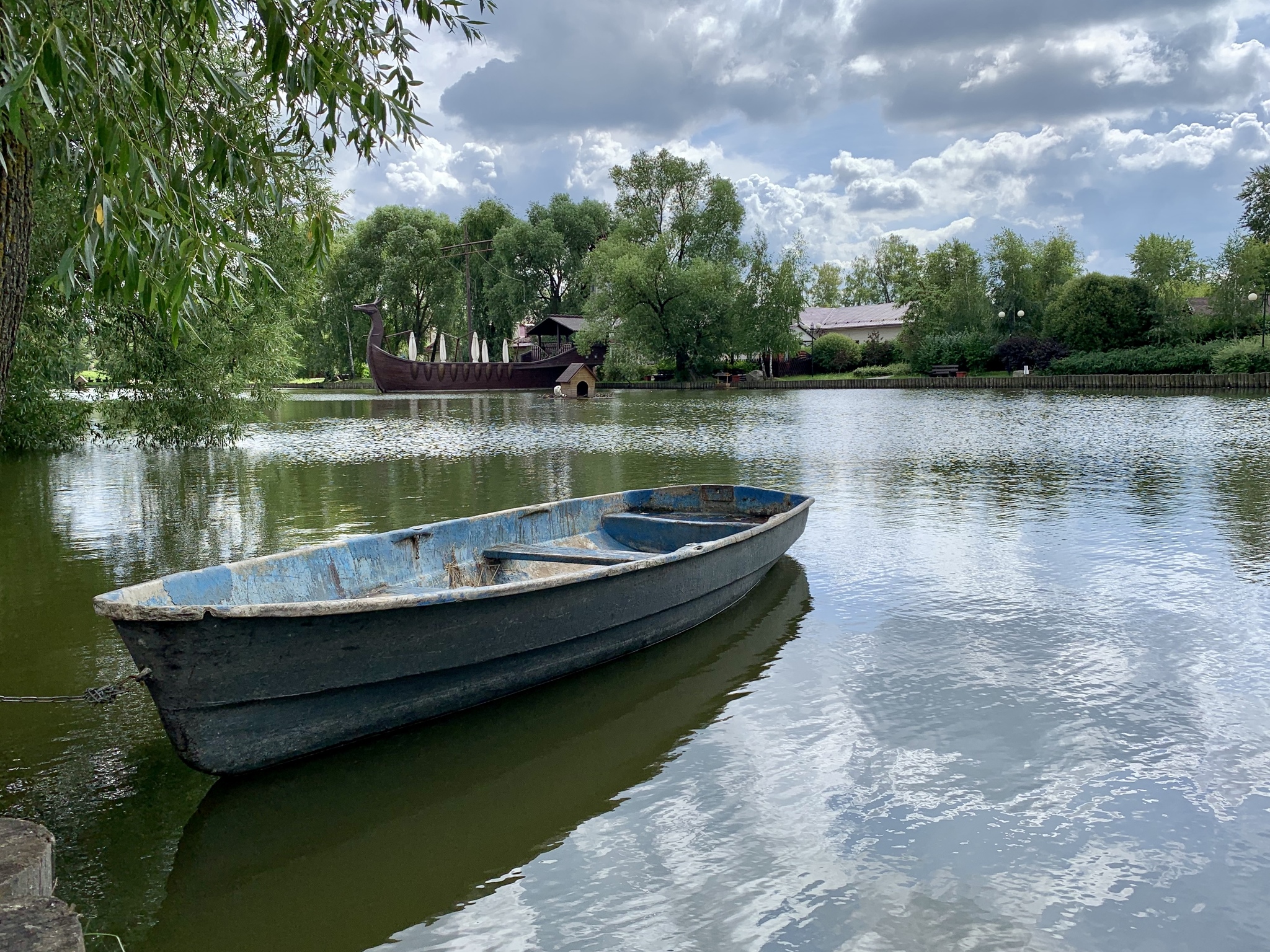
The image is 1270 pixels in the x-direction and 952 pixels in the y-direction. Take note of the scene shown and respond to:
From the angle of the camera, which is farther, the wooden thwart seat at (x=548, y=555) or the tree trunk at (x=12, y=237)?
the wooden thwart seat at (x=548, y=555)

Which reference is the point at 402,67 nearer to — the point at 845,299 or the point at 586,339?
the point at 586,339

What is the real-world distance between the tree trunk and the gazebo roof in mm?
56983

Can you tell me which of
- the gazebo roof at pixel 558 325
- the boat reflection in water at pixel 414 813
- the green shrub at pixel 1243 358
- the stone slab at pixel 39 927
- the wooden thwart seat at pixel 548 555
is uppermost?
the gazebo roof at pixel 558 325

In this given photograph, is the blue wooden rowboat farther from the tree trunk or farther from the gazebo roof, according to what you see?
the gazebo roof

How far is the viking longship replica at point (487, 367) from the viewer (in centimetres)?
5784

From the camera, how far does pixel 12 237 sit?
4.61 meters

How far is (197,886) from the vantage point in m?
4.39

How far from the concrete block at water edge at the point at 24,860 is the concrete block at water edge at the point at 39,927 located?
83 millimetres

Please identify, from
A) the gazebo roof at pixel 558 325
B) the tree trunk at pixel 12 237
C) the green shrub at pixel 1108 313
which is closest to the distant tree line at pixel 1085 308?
the green shrub at pixel 1108 313

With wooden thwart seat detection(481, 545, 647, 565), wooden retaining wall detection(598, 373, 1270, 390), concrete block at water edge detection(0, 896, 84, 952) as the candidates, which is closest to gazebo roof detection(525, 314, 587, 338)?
wooden retaining wall detection(598, 373, 1270, 390)

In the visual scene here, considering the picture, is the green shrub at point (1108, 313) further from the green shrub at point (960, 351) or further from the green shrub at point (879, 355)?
the green shrub at point (879, 355)

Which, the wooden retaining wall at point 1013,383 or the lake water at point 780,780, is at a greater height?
the wooden retaining wall at point 1013,383

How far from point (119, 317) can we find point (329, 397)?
4348 centimetres

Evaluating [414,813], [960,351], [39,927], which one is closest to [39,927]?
[39,927]
